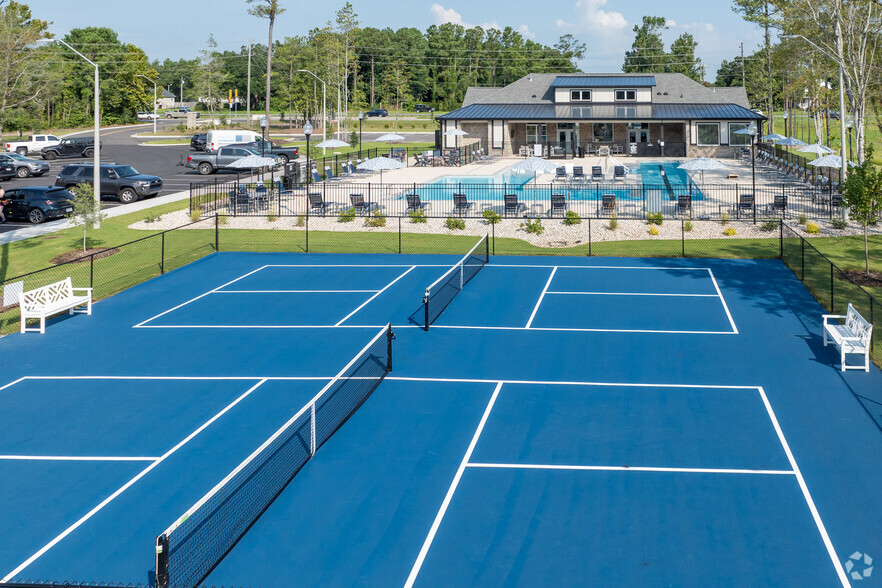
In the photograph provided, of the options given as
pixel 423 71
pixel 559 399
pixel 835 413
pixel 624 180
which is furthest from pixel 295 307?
pixel 423 71

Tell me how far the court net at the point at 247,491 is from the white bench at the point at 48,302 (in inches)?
385

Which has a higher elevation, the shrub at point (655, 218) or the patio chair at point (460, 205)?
the patio chair at point (460, 205)

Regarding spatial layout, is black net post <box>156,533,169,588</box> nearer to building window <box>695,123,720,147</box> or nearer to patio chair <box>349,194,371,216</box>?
patio chair <box>349,194,371,216</box>

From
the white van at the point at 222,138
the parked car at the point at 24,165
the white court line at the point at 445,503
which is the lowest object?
Result: the white court line at the point at 445,503

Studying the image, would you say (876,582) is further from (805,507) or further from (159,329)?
(159,329)

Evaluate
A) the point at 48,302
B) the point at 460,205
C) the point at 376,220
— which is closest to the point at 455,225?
the point at 460,205

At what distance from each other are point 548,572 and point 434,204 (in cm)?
3176

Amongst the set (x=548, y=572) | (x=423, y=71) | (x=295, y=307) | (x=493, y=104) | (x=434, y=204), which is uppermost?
(x=423, y=71)

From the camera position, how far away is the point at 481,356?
19.1 m

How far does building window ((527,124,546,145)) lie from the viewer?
70938 millimetres

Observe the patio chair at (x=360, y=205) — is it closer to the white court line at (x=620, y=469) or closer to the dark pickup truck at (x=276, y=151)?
the dark pickup truck at (x=276, y=151)

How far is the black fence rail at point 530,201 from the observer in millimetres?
37000

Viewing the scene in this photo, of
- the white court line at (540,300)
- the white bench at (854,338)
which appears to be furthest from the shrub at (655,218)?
the white bench at (854,338)

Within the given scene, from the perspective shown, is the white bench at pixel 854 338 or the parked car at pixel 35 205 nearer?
the white bench at pixel 854 338
